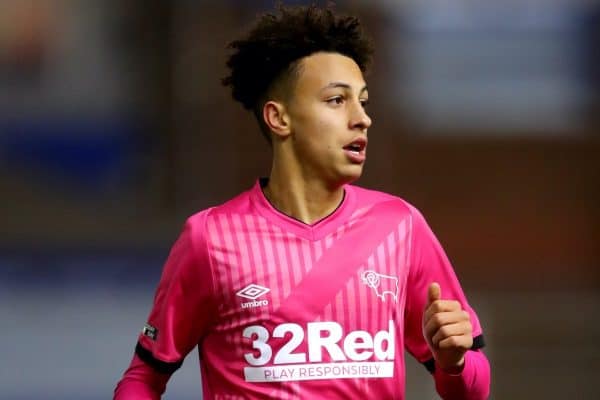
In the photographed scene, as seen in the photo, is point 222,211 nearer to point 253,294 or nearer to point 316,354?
point 253,294

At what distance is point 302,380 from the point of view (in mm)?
2455

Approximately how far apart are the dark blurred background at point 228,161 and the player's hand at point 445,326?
250 centimetres

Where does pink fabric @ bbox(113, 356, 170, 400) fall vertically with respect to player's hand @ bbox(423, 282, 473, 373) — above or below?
below

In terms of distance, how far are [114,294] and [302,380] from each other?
2.49m

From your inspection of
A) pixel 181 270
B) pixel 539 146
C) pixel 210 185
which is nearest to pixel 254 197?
pixel 181 270

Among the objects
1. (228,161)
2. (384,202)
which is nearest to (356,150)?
(384,202)

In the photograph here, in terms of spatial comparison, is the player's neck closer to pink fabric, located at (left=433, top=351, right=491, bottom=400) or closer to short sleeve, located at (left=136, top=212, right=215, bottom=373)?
short sleeve, located at (left=136, top=212, right=215, bottom=373)

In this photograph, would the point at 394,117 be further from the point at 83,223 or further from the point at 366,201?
the point at 366,201

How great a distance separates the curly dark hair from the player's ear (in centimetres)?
5

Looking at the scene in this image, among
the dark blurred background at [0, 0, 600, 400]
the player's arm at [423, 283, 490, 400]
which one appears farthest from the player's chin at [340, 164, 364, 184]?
the dark blurred background at [0, 0, 600, 400]

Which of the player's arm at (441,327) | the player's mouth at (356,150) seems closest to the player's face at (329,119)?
the player's mouth at (356,150)

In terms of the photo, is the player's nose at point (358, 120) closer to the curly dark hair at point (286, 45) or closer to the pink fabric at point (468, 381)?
the curly dark hair at point (286, 45)

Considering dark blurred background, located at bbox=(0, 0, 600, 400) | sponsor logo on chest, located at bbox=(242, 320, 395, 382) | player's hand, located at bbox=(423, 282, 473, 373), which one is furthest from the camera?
dark blurred background, located at bbox=(0, 0, 600, 400)

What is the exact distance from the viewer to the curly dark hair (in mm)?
2641
